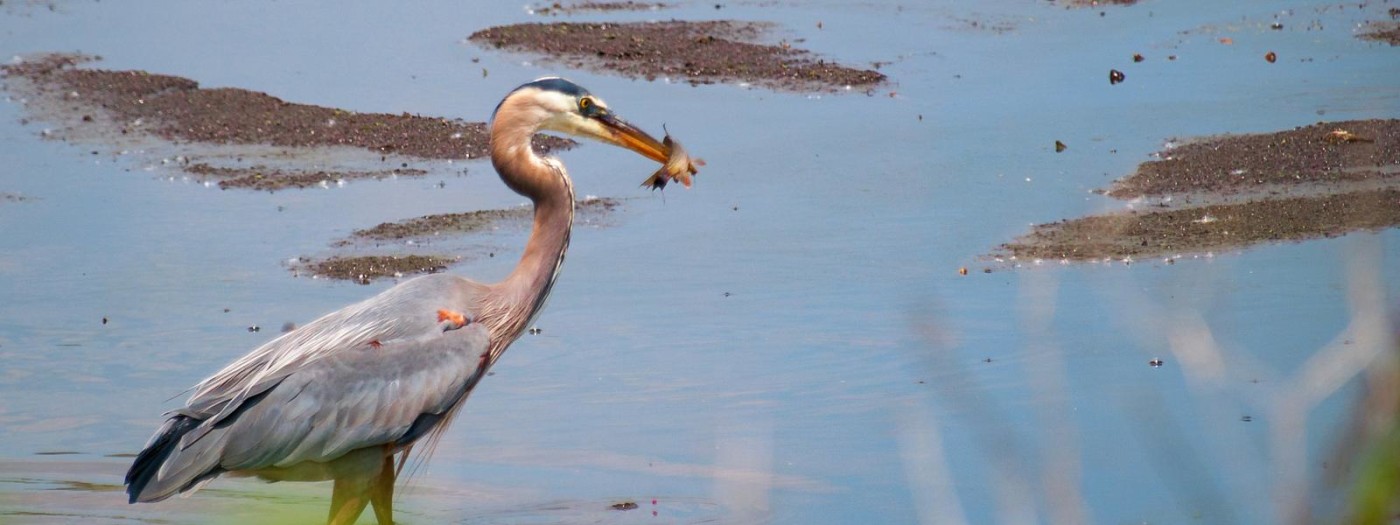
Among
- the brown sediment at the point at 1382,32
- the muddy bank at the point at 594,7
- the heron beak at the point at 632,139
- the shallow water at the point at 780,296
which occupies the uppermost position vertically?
the heron beak at the point at 632,139

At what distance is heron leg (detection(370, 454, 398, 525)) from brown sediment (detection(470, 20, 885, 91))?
299 inches

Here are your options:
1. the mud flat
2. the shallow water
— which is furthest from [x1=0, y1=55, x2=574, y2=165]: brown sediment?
the mud flat

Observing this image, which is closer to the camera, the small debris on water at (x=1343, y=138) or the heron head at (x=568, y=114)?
the heron head at (x=568, y=114)

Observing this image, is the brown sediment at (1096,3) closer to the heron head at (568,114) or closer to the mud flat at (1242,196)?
the mud flat at (1242,196)

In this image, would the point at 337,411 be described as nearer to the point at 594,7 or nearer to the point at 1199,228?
the point at 1199,228

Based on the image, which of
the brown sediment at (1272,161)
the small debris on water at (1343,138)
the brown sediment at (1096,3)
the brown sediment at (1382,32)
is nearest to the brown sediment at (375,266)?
the brown sediment at (1272,161)

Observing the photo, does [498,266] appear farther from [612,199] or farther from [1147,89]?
[1147,89]

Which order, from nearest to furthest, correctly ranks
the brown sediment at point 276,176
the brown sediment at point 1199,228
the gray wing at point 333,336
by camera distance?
the gray wing at point 333,336
the brown sediment at point 1199,228
the brown sediment at point 276,176

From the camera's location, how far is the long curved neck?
6.32 metres

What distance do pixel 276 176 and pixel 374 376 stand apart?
5.50 m

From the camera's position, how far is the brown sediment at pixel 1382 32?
46.9 feet

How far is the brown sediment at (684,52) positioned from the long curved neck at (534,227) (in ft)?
23.0

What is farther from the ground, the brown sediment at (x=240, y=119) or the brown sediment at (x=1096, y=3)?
the brown sediment at (x=1096, y=3)

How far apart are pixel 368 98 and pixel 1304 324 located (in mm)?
7277
